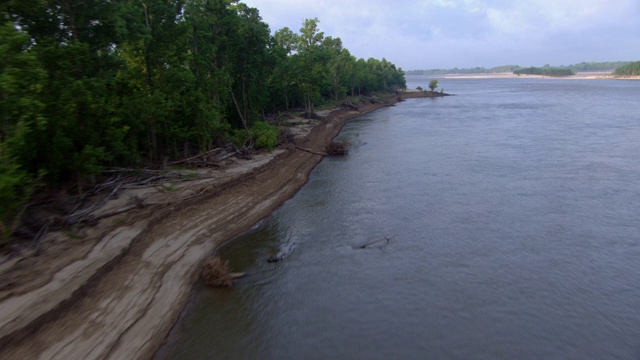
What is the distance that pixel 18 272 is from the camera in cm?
1375

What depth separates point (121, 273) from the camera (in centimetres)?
1546

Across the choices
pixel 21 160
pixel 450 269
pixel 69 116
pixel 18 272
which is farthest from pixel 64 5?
pixel 450 269

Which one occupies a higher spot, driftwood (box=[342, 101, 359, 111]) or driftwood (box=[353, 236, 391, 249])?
driftwood (box=[342, 101, 359, 111])

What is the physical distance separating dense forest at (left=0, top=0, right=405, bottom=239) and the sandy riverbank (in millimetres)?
2217

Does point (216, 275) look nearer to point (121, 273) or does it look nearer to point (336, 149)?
point (121, 273)

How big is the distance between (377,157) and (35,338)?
32980 mm

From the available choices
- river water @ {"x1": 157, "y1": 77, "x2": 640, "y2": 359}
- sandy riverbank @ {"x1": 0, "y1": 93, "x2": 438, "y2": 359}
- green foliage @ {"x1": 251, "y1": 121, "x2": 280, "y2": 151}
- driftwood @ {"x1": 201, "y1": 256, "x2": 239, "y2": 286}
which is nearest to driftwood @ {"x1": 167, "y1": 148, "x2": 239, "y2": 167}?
sandy riverbank @ {"x1": 0, "y1": 93, "x2": 438, "y2": 359}

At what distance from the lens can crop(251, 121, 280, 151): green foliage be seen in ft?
Result: 120

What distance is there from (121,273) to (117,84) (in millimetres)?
12479

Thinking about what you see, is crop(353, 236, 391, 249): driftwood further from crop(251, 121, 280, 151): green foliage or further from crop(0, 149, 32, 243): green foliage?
crop(251, 121, 280, 151): green foliage

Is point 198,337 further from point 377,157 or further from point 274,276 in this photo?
point 377,157

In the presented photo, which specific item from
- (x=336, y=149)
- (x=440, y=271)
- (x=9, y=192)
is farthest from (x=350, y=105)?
(x=9, y=192)

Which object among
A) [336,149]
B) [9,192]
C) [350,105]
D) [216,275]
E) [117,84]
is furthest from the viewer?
[350,105]

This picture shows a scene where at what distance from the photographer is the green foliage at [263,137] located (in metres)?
36.6
